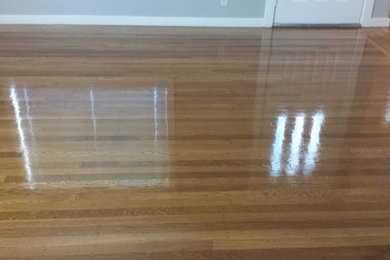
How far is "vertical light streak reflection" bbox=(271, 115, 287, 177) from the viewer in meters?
2.13

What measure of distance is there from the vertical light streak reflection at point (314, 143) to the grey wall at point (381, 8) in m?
2.41

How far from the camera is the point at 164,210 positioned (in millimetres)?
1824

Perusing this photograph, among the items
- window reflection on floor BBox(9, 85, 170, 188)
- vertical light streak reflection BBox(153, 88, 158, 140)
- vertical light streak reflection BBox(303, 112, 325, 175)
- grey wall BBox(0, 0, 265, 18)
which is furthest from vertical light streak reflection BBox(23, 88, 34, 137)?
grey wall BBox(0, 0, 265, 18)

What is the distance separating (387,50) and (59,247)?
3.43 meters

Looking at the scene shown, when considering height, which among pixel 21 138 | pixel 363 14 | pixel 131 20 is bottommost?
pixel 21 138

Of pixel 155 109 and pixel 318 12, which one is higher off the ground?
pixel 318 12

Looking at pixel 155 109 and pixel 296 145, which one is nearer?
pixel 296 145

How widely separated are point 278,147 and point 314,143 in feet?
0.72

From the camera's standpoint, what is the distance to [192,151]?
88.4 inches

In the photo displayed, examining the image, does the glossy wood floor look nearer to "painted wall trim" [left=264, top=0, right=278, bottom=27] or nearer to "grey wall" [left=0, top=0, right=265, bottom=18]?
"grey wall" [left=0, top=0, right=265, bottom=18]

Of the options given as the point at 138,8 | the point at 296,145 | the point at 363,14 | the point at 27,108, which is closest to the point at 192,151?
the point at 296,145

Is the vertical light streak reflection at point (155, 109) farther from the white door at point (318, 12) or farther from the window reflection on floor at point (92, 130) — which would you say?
the white door at point (318, 12)

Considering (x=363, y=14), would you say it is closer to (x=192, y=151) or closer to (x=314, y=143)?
(x=314, y=143)

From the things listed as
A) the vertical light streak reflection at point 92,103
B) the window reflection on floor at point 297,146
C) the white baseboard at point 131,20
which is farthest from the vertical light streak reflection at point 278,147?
the white baseboard at point 131,20
